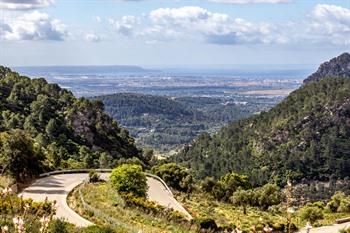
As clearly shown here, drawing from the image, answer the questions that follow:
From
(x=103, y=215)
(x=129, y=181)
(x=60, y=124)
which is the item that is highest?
(x=103, y=215)

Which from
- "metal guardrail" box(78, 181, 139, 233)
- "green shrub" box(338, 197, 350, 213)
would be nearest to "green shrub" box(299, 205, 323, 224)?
"green shrub" box(338, 197, 350, 213)

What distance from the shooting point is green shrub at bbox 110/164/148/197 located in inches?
1253

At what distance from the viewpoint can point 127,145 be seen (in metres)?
80.6

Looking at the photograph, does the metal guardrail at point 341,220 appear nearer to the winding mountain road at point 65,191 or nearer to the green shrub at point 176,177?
the winding mountain road at point 65,191

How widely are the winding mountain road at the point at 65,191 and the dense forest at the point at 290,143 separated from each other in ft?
209

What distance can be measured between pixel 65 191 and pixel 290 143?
302ft

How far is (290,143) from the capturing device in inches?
4705

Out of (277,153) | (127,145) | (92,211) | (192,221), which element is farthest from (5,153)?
(277,153)

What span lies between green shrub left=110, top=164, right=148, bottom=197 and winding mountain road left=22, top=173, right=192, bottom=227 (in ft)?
6.69

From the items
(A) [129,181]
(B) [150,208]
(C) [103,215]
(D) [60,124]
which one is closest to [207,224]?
(B) [150,208]

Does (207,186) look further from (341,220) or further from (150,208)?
(150,208)

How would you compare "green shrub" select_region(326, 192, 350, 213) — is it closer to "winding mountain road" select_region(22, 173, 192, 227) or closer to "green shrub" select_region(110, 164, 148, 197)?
"winding mountain road" select_region(22, 173, 192, 227)

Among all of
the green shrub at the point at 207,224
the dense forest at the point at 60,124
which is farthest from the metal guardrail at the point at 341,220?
the dense forest at the point at 60,124

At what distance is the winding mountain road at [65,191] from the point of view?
27.5 metres
